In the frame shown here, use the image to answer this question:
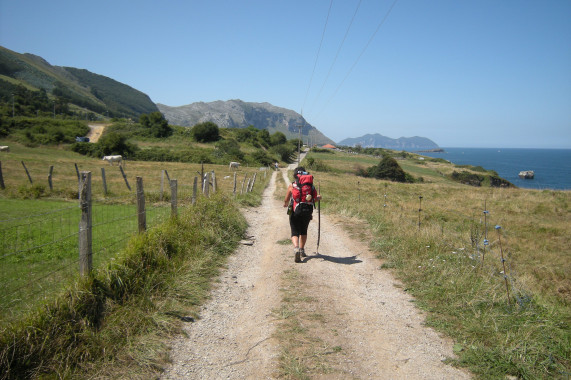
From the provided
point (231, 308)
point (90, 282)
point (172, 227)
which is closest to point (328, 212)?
point (172, 227)

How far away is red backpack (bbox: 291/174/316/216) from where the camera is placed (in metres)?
7.83

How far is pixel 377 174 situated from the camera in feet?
231

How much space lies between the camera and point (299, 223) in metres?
8.05

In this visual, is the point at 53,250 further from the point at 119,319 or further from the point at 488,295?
the point at 488,295

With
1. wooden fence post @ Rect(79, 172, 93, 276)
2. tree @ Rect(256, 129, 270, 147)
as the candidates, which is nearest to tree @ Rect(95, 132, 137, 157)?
tree @ Rect(256, 129, 270, 147)

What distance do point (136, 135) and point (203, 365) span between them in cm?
9187

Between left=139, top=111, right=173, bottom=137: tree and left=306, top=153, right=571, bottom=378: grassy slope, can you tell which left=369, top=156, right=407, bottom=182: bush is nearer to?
left=139, top=111, right=173, bottom=137: tree

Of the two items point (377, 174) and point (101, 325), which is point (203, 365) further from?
point (377, 174)

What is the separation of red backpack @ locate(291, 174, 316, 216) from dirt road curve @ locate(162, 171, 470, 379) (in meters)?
1.20

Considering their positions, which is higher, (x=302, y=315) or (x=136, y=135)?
(x=136, y=135)

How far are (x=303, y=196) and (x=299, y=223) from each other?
2.17 ft

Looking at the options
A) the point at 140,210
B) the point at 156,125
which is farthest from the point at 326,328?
the point at 156,125

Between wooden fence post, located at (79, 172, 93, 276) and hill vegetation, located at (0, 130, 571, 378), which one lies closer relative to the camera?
hill vegetation, located at (0, 130, 571, 378)

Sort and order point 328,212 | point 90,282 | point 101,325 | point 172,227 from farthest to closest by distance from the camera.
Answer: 1. point 328,212
2. point 172,227
3. point 90,282
4. point 101,325
